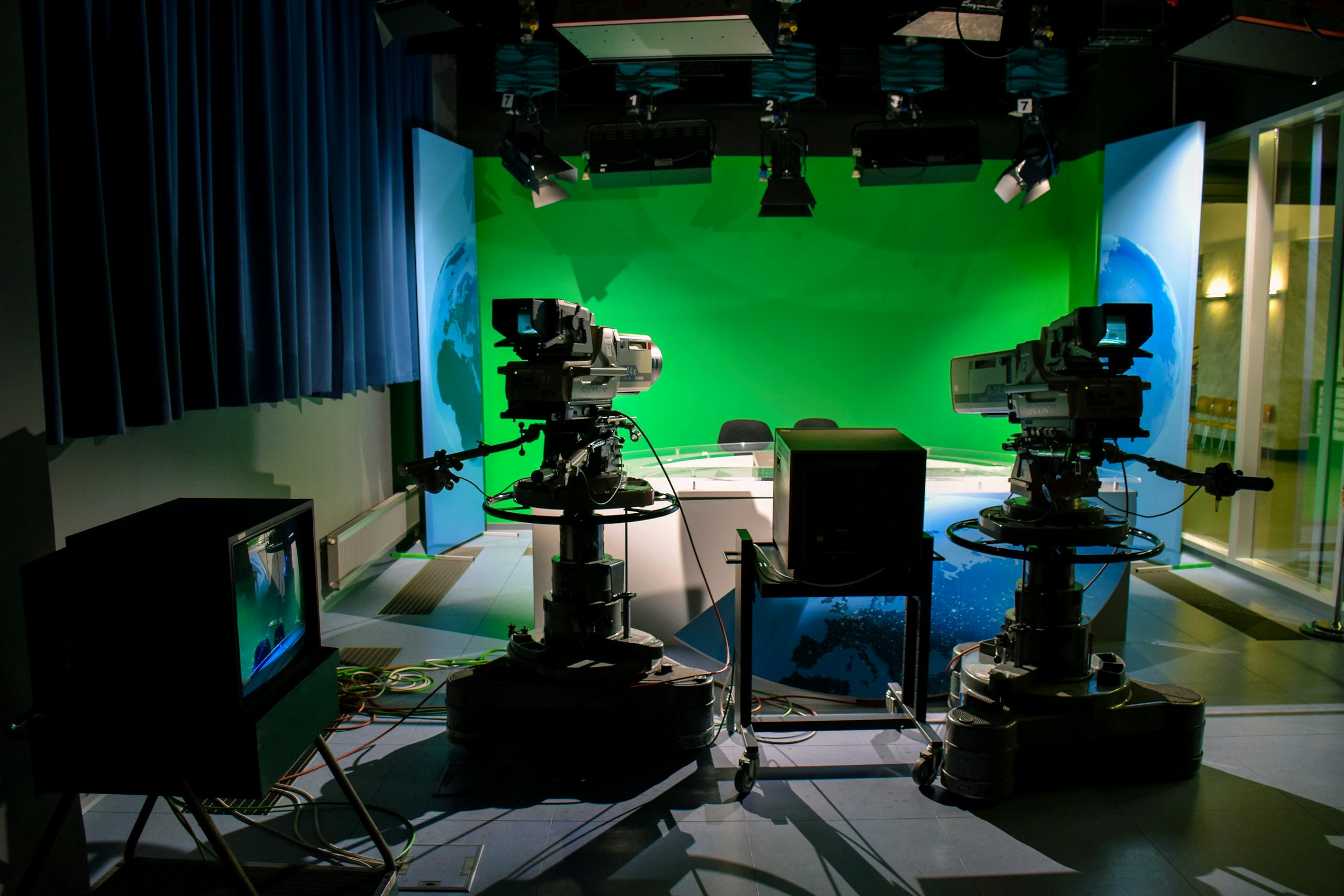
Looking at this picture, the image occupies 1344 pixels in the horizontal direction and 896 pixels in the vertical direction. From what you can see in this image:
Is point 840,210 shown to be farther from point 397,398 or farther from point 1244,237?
point 397,398

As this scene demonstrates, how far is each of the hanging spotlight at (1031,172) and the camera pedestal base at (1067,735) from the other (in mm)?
3827

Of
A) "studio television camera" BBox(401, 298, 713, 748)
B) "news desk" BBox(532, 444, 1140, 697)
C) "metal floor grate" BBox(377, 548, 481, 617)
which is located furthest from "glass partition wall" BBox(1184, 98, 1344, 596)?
"metal floor grate" BBox(377, 548, 481, 617)

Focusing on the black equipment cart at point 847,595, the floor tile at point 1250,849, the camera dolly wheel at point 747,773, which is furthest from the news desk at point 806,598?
the floor tile at point 1250,849

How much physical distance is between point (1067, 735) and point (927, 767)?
45 centimetres

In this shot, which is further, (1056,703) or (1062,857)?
(1056,703)

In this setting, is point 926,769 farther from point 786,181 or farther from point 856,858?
point 786,181

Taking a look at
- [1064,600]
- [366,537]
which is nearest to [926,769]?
[1064,600]

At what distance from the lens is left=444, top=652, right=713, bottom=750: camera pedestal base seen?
2809 mm

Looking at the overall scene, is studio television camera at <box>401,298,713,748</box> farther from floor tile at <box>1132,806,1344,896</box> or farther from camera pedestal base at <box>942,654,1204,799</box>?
floor tile at <box>1132,806,1344,896</box>

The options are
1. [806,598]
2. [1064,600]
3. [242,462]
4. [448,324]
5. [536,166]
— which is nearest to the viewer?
[1064,600]

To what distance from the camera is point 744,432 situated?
16.8ft

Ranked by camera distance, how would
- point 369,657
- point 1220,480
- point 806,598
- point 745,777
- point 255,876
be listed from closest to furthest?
1. point 255,876
2. point 1220,480
3. point 745,777
4. point 806,598
5. point 369,657

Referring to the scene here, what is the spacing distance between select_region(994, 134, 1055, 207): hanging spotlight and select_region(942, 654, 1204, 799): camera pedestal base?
383cm

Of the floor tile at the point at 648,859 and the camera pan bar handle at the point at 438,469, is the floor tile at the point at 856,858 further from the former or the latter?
the camera pan bar handle at the point at 438,469
